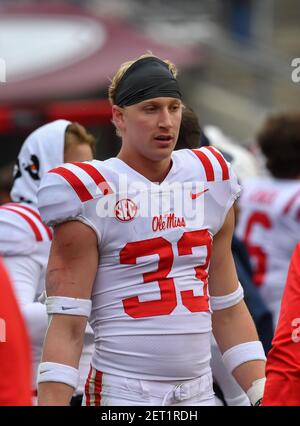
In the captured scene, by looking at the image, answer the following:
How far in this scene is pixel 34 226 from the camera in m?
4.95

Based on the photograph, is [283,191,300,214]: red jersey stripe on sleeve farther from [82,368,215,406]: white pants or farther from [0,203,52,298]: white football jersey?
[82,368,215,406]: white pants

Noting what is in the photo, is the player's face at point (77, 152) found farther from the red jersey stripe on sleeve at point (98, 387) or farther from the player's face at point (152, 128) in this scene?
the red jersey stripe on sleeve at point (98, 387)

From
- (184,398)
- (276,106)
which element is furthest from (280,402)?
(276,106)

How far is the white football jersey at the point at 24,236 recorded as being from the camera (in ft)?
16.0

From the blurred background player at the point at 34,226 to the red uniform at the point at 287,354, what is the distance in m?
1.33

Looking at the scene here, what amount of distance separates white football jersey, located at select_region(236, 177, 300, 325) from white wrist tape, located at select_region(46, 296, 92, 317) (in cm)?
339

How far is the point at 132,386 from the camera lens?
414 centimetres

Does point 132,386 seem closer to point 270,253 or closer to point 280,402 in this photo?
point 280,402

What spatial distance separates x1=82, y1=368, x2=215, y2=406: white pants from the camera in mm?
4141

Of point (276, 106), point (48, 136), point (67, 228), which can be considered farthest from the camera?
point (276, 106)

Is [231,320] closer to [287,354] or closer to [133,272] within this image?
[133,272]

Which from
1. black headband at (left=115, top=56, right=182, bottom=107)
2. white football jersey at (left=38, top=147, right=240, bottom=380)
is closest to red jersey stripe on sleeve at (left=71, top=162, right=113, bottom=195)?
white football jersey at (left=38, top=147, right=240, bottom=380)

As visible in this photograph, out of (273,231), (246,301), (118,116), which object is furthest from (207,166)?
(273,231)

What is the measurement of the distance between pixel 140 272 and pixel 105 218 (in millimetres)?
211
